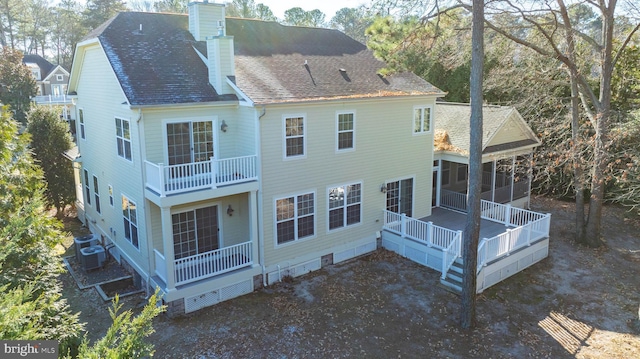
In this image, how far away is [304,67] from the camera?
1588cm

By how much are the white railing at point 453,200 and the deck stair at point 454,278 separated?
5.13 m

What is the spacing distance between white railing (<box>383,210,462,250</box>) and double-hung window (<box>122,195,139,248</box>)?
8.71m

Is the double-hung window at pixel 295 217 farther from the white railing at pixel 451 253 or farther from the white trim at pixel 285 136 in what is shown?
the white railing at pixel 451 253

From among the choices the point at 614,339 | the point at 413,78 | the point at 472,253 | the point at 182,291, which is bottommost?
the point at 614,339

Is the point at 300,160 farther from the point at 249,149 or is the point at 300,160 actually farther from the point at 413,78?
the point at 413,78

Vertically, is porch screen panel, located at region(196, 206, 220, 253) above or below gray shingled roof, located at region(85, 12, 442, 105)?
below

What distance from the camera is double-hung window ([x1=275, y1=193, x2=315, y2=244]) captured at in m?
14.1

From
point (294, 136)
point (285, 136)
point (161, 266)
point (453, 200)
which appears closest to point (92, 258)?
point (161, 266)

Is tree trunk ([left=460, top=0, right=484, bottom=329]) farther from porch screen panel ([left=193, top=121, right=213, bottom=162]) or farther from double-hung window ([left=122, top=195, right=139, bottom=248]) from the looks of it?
double-hung window ([left=122, top=195, right=139, bottom=248])

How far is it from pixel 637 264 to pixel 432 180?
777cm

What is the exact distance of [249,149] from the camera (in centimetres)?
1352

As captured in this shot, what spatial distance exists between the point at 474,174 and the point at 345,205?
17.9 ft

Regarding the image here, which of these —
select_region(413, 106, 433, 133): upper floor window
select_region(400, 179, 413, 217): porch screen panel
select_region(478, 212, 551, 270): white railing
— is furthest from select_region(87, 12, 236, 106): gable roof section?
select_region(478, 212, 551, 270): white railing

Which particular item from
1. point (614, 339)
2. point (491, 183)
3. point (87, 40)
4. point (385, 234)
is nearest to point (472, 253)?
point (614, 339)
